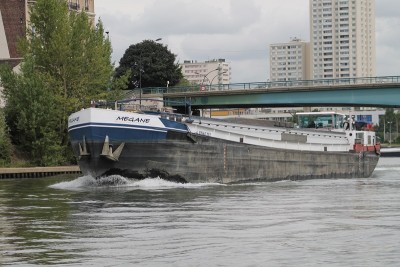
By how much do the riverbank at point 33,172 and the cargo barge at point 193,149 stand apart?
57.1 ft

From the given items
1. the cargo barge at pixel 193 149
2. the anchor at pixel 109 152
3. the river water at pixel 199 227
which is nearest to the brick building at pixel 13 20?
the cargo barge at pixel 193 149

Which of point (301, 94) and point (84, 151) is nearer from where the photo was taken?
point (84, 151)

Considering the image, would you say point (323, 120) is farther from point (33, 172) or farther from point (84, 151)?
point (84, 151)

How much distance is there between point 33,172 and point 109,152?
867 inches

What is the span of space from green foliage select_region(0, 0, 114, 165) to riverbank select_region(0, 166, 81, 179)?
396cm

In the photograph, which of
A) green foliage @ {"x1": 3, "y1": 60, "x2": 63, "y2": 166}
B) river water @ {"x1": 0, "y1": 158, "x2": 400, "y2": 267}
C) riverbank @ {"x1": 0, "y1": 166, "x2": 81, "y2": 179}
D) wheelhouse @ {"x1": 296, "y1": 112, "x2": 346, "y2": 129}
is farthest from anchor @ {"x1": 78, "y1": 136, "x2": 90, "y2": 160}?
green foliage @ {"x1": 3, "y1": 60, "x2": 63, "y2": 166}

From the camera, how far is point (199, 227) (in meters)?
27.7

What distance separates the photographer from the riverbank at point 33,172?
6550 cm

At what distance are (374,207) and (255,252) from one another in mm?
13169

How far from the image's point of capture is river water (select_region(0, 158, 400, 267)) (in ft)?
71.6

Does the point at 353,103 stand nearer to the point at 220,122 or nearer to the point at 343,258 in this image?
the point at 220,122

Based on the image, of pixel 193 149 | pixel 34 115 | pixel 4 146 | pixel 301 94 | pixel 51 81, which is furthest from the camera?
pixel 301 94

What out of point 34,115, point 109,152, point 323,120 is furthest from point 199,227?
point 34,115

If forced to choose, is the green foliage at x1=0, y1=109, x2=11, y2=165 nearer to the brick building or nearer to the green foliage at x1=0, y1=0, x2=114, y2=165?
the green foliage at x1=0, y1=0, x2=114, y2=165
